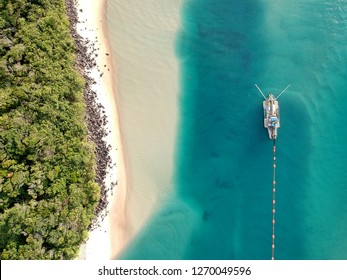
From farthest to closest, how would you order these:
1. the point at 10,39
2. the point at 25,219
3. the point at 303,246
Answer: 1. the point at 303,246
2. the point at 10,39
3. the point at 25,219

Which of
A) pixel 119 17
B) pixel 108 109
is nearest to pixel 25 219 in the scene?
pixel 108 109

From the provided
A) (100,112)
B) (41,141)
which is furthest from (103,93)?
(41,141)

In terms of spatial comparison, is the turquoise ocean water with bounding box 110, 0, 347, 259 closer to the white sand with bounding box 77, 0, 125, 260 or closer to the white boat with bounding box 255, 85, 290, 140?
the white boat with bounding box 255, 85, 290, 140

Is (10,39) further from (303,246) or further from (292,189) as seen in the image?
(303,246)

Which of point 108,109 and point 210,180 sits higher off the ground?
point 108,109

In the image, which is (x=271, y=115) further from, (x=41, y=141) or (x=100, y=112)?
(x=41, y=141)

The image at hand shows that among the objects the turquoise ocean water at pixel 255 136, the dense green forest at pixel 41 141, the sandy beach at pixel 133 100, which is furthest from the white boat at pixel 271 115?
the dense green forest at pixel 41 141
